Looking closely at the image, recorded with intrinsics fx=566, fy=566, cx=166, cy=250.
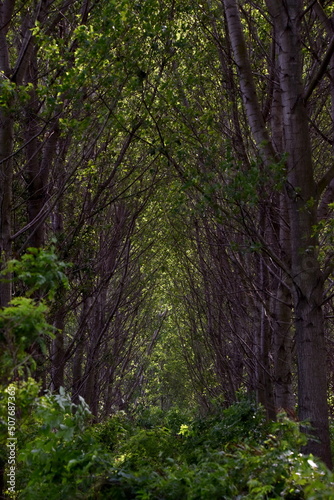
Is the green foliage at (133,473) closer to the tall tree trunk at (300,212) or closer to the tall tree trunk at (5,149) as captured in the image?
the tall tree trunk at (300,212)

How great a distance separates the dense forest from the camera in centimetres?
336

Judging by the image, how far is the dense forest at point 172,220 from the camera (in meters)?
3.36

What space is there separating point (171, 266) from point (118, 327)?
244 centimetres

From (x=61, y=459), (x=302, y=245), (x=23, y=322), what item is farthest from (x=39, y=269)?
(x=302, y=245)

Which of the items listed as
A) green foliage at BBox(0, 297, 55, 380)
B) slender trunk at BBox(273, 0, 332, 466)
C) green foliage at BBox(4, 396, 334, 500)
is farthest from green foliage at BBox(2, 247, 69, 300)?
slender trunk at BBox(273, 0, 332, 466)

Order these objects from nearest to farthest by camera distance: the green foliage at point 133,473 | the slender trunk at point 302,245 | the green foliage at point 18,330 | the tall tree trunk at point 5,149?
the green foliage at point 18,330 → the green foliage at point 133,473 → the slender trunk at point 302,245 → the tall tree trunk at point 5,149

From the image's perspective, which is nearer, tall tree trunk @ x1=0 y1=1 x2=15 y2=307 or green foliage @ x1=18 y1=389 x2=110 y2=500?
green foliage @ x1=18 y1=389 x2=110 y2=500

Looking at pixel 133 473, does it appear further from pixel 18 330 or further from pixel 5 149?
pixel 5 149

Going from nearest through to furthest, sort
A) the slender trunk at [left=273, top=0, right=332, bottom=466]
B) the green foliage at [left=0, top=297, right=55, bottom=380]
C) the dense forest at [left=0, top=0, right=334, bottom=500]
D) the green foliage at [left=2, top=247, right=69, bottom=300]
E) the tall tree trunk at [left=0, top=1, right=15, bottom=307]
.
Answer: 1. the green foliage at [left=0, top=297, right=55, bottom=380]
2. the green foliage at [left=2, top=247, right=69, bottom=300]
3. the dense forest at [left=0, top=0, right=334, bottom=500]
4. the slender trunk at [left=273, top=0, right=332, bottom=466]
5. the tall tree trunk at [left=0, top=1, right=15, bottom=307]

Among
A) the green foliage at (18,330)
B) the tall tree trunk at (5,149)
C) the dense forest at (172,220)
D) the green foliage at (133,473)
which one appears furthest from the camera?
the tall tree trunk at (5,149)

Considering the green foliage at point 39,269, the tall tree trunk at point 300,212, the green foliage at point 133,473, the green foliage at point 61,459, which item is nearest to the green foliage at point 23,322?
the green foliage at point 39,269

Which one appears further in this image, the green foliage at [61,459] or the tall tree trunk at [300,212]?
the tall tree trunk at [300,212]

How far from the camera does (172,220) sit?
14.0 m

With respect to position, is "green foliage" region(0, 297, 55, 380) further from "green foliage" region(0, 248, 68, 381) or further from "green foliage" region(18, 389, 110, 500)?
"green foliage" region(18, 389, 110, 500)
